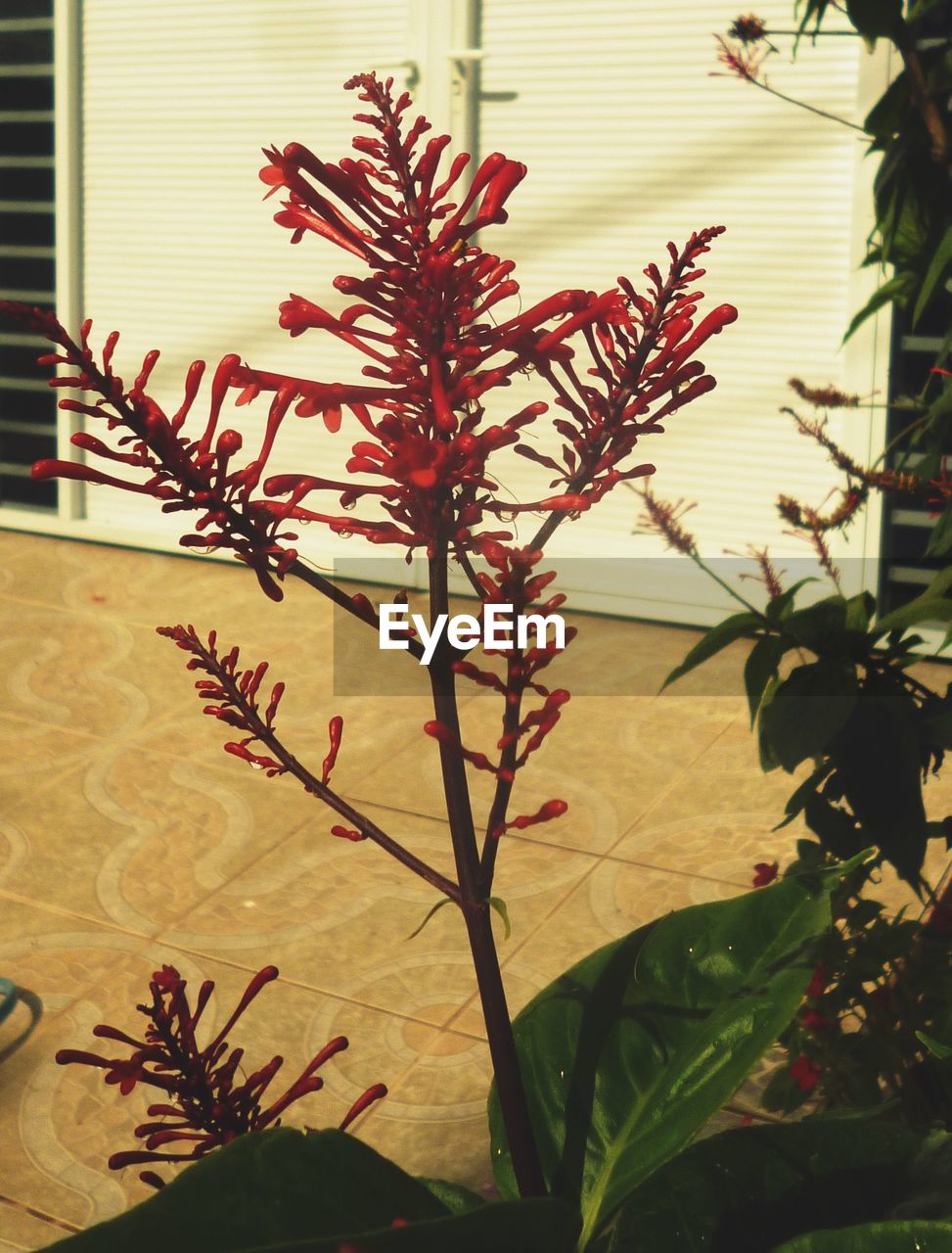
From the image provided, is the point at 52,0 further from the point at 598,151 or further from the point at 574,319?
the point at 574,319

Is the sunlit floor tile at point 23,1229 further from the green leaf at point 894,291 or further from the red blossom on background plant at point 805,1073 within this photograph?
the green leaf at point 894,291

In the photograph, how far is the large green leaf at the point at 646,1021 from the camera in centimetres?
55

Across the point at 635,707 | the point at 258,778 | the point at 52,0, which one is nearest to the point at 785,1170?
the point at 258,778

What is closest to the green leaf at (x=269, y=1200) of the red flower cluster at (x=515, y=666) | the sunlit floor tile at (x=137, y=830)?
the red flower cluster at (x=515, y=666)

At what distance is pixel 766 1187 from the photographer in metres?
0.50

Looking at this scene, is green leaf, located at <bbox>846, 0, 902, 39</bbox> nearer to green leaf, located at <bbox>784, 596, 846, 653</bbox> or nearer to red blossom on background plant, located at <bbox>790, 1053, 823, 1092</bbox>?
green leaf, located at <bbox>784, 596, 846, 653</bbox>

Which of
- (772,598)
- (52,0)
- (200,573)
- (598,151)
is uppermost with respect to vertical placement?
(52,0)

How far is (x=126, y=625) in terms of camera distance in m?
3.63

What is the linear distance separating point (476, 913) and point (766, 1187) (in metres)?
0.14

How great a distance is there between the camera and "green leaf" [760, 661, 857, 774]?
1.17 metres

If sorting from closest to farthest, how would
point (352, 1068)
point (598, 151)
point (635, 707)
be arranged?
point (352, 1068) < point (635, 707) < point (598, 151)

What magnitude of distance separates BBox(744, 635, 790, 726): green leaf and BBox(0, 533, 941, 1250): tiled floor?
0.78m

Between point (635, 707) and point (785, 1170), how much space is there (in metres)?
2.69

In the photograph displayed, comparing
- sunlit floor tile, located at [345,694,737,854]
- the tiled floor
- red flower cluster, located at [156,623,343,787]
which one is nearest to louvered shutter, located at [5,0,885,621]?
the tiled floor
